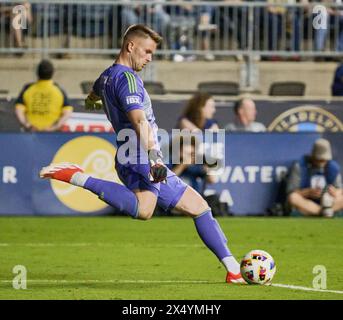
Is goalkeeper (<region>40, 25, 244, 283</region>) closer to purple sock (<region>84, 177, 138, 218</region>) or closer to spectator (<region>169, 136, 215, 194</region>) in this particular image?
purple sock (<region>84, 177, 138, 218</region>)

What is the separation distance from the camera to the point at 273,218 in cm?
1945

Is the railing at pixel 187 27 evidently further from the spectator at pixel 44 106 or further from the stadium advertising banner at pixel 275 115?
the spectator at pixel 44 106

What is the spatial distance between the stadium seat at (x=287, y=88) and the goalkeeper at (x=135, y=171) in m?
12.0

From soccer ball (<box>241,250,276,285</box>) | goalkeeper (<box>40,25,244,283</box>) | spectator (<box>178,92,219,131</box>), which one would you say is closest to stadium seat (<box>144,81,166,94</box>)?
spectator (<box>178,92,219,131</box>)

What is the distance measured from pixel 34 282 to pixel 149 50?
245 centimetres

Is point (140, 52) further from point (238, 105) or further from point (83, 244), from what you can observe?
point (238, 105)

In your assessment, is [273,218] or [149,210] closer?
[149,210]

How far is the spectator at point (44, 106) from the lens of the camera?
2069 centimetres

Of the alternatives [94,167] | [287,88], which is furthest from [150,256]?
[287,88]

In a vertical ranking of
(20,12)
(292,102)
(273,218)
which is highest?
(20,12)

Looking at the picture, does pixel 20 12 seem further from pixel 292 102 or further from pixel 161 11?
pixel 292 102

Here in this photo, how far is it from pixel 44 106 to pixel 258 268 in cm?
962

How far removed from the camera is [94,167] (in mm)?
19188
